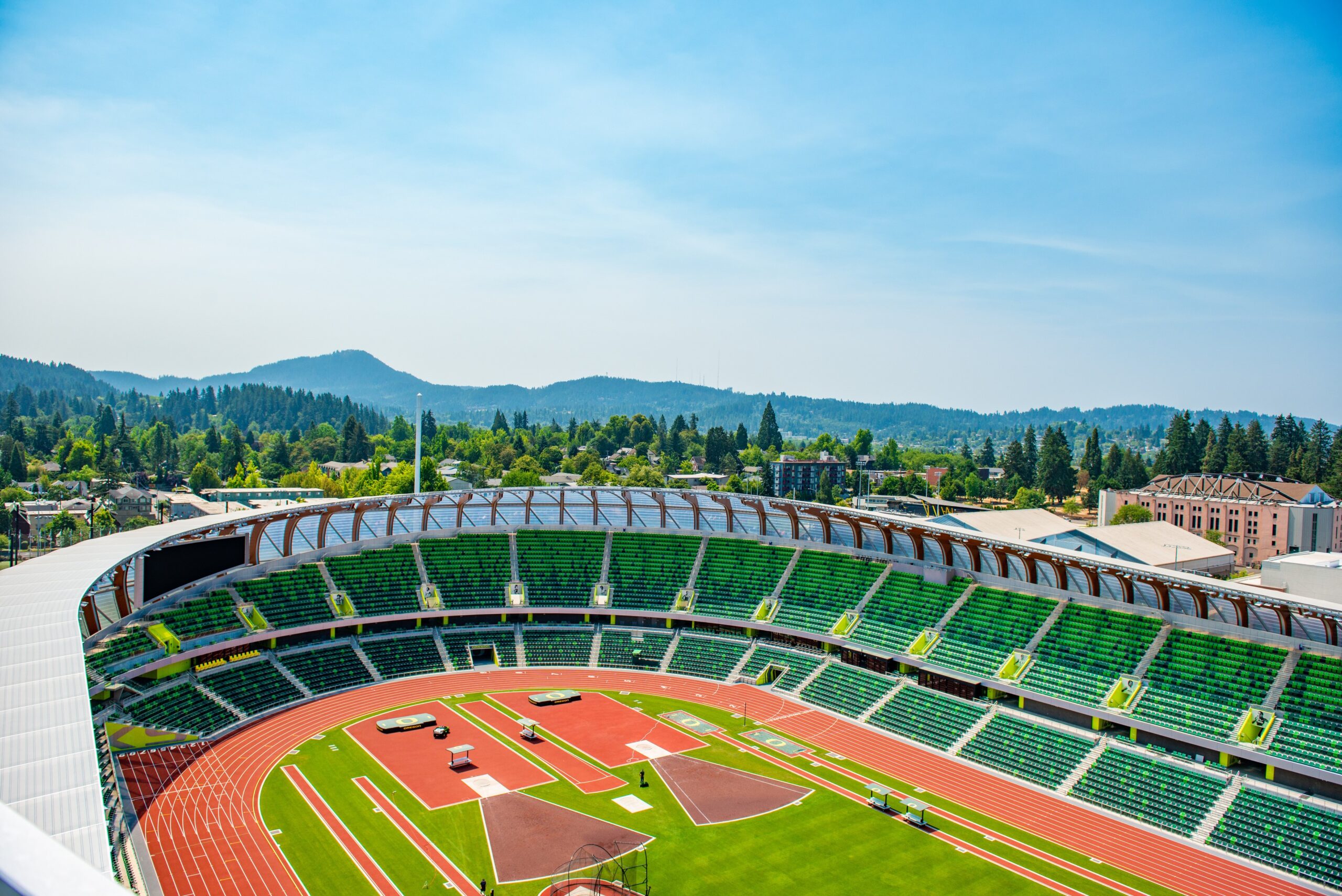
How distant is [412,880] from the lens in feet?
99.1

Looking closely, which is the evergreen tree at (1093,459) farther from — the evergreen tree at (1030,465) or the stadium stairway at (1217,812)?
the stadium stairway at (1217,812)

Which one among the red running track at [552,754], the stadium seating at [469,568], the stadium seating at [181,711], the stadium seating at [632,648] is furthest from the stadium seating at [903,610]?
the stadium seating at [181,711]

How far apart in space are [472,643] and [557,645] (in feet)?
18.3

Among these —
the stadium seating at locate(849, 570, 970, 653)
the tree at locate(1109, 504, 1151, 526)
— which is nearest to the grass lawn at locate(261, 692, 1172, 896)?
the stadium seating at locate(849, 570, 970, 653)

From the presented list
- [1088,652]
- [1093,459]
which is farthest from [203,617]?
[1093,459]

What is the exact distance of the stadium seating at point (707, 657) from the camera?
53.7 m

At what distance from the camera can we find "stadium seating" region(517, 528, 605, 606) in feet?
192

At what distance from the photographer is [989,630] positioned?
153ft

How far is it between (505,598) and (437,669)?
6789 millimetres

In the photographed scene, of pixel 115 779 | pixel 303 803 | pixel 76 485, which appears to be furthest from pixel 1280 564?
pixel 76 485

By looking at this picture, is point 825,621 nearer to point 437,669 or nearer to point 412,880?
point 437,669

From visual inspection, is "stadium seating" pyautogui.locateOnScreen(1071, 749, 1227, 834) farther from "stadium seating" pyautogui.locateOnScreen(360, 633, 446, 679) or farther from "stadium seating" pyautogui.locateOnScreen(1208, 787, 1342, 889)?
"stadium seating" pyautogui.locateOnScreen(360, 633, 446, 679)

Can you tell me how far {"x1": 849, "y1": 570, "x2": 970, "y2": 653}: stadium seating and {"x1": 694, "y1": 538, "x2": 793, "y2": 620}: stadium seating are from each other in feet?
25.4

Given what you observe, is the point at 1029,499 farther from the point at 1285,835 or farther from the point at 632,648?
the point at 1285,835
